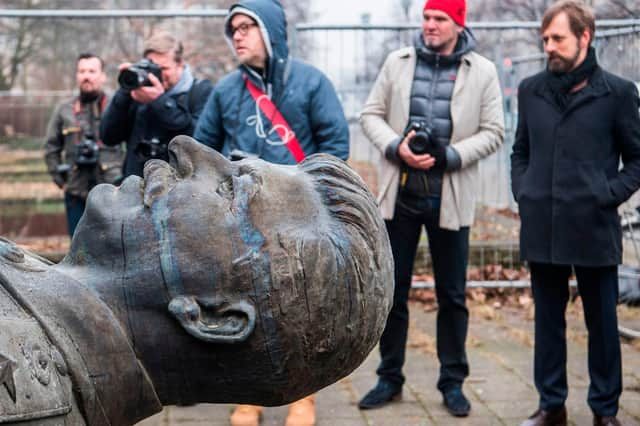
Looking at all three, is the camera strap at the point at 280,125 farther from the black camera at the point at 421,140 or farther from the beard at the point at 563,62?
the beard at the point at 563,62

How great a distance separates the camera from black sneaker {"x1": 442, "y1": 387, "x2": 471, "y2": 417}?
17.1ft

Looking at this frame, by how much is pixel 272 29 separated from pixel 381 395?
1.97m

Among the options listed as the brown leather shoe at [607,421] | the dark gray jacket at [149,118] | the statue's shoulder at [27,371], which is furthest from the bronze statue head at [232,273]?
the dark gray jacket at [149,118]

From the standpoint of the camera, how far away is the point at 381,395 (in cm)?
537

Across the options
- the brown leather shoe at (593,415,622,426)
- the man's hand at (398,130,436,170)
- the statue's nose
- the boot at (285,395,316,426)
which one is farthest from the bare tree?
the statue's nose

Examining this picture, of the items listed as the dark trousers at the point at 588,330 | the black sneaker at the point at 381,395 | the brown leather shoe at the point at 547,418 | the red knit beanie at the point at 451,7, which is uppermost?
the red knit beanie at the point at 451,7

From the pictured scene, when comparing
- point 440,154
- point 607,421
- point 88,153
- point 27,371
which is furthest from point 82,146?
point 27,371

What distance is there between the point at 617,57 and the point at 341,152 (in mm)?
3290

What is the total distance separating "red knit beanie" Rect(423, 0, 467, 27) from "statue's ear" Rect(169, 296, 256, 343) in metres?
3.79

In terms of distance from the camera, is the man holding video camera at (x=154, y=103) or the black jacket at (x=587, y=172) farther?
the man holding video camera at (x=154, y=103)

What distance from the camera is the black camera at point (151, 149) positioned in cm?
536

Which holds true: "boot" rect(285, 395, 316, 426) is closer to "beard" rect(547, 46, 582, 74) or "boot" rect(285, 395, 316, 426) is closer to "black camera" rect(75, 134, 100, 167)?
"beard" rect(547, 46, 582, 74)

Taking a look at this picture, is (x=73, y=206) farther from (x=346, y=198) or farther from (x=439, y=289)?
(x=346, y=198)

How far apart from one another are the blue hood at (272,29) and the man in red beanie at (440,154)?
72 cm
